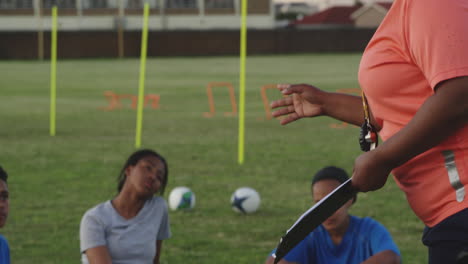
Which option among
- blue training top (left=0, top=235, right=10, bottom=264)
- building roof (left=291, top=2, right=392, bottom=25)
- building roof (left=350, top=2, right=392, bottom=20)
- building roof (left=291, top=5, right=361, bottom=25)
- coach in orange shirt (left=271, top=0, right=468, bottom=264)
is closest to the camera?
coach in orange shirt (left=271, top=0, right=468, bottom=264)

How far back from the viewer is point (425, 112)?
2.28 metres

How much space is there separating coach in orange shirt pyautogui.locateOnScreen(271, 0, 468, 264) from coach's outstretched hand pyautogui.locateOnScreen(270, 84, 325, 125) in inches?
19.1

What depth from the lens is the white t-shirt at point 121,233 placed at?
518 centimetres

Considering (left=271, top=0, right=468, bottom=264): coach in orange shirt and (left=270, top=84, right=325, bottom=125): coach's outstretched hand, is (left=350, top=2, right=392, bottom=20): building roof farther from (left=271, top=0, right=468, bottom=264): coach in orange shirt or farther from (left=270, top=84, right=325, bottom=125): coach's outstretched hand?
(left=271, top=0, right=468, bottom=264): coach in orange shirt

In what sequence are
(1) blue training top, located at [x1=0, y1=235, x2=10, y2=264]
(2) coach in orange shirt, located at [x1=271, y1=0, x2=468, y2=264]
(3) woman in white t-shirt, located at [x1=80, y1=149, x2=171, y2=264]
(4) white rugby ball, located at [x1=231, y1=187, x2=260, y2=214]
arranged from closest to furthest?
(2) coach in orange shirt, located at [x1=271, y1=0, x2=468, y2=264]
(1) blue training top, located at [x1=0, y1=235, x2=10, y2=264]
(3) woman in white t-shirt, located at [x1=80, y1=149, x2=171, y2=264]
(4) white rugby ball, located at [x1=231, y1=187, x2=260, y2=214]

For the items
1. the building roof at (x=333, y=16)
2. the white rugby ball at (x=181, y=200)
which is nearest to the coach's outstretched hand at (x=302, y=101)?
the white rugby ball at (x=181, y=200)

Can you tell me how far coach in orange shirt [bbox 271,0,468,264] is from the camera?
2262 millimetres

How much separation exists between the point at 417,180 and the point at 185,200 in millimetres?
6752

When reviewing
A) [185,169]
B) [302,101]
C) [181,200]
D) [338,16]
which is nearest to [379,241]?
[302,101]

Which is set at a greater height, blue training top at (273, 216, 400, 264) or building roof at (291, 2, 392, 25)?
blue training top at (273, 216, 400, 264)

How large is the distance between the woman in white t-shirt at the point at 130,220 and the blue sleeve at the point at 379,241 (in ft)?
4.00

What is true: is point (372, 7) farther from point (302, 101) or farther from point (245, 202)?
point (302, 101)

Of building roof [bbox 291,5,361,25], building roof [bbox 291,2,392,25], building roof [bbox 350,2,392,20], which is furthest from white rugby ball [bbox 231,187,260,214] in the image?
building roof [bbox 291,5,361,25]

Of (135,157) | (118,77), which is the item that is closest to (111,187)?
(135,157)
